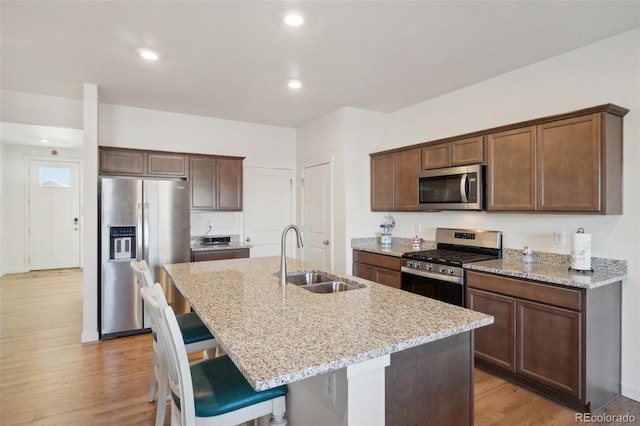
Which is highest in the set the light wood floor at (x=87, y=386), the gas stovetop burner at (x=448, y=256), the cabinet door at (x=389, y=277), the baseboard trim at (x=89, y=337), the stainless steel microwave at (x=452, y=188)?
the stainless steel microwave at (x=452, y=188)

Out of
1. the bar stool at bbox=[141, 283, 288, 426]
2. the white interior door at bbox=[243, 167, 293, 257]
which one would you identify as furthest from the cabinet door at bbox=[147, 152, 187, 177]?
the bar stool at bbox=[141, 283, 288, 426]

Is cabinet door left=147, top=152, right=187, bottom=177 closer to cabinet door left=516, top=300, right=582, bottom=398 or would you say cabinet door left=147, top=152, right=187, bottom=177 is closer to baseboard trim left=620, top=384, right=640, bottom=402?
cabinet door left=516, top=300, right=582, bottom=398

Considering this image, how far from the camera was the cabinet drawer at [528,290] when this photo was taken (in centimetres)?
225

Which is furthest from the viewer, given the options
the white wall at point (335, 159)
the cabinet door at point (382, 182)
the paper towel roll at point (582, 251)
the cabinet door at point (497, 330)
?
the white wall at point (335, 159)

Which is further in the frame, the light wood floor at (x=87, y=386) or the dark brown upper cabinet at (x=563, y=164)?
the dark brown upper cabinet at (x=563, y=164)

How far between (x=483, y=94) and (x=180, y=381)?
3560 mm

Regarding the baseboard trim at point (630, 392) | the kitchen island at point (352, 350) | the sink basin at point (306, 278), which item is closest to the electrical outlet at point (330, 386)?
the kitchen island at point (352, 350)

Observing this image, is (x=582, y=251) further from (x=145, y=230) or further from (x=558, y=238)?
(x=145, y=230)

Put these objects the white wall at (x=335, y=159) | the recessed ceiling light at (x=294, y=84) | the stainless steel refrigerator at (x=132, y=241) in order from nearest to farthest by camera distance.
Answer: the recessed ceiling light at (x=294, y=84)
the stainless steel refrigerator at (x=132, y=241)
the white wall at (x=335, y=159)

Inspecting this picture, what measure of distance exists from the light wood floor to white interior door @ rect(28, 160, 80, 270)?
347cm

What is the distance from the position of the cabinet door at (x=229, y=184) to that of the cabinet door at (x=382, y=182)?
5.92 ft

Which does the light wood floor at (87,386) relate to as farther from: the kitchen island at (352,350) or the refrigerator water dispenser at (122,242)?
the kitchen island at (352,350)

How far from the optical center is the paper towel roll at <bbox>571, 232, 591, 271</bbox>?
2463 mm

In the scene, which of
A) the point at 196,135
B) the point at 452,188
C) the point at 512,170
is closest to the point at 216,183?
the point at 196,135
